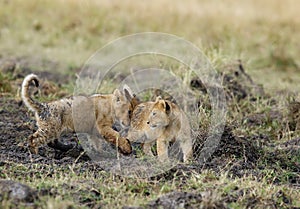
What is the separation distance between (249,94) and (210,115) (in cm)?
219

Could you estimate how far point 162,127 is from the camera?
18.1 feet

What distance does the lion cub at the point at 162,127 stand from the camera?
5457 mm

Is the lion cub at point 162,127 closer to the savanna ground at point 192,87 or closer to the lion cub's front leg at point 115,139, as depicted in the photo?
the lion cub's front leg at point 115,139

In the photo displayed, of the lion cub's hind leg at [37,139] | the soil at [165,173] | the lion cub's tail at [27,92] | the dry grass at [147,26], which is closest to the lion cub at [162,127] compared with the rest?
the soil at [165,173]

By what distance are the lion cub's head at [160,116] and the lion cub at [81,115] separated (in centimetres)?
33

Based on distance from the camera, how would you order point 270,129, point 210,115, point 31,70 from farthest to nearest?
point 31,70 < point 270,129 < point 210,115

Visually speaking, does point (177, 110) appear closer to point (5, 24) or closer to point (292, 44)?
point (292, 44)

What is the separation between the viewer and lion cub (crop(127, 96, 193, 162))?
5457mm

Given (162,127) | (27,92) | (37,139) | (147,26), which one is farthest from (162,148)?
(147,26)

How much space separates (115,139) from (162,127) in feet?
1.46

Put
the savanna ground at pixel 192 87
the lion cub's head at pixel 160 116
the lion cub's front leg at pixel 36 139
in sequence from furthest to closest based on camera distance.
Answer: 1. the lion cub's front leg at pixel 36 139
2. the lion cub's head at pixel 160 116
3. the savanna ground at pixel 192 87

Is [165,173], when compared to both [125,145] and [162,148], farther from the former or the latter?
[125,145]

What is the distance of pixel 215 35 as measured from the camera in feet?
40.7

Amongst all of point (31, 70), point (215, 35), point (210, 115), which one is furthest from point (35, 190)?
point (215, 35)
